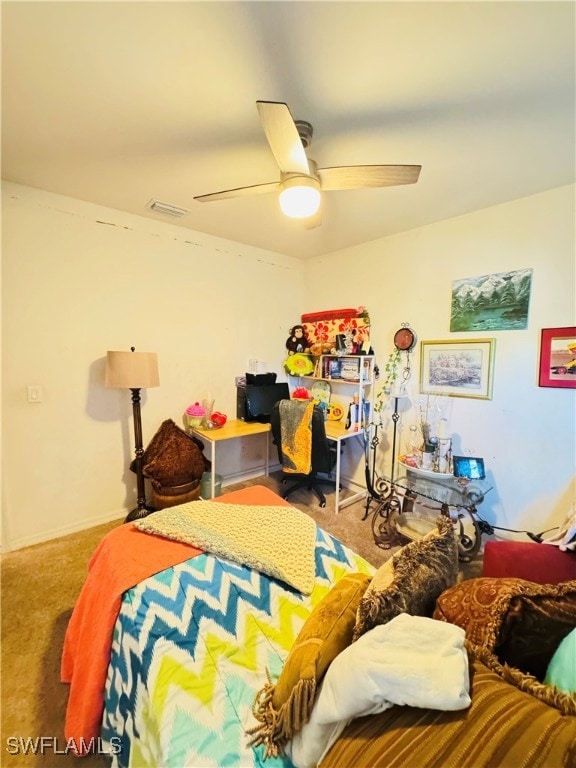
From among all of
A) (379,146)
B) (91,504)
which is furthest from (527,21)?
(91,504)

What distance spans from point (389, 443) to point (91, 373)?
2719 mm

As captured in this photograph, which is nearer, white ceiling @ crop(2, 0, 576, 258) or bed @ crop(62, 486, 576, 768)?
bed @ crop(62, 486, 576, 768)

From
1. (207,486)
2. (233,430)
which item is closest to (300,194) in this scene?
(233,430)

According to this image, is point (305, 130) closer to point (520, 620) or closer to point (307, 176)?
point (307, 176)

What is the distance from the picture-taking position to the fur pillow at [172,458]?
8.54 ft

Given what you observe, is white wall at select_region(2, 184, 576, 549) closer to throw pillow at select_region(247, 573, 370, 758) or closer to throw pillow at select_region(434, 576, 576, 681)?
throw pillow at select_region(434, 576, 576, 681)

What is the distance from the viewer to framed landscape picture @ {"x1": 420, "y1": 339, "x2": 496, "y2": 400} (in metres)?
2.36

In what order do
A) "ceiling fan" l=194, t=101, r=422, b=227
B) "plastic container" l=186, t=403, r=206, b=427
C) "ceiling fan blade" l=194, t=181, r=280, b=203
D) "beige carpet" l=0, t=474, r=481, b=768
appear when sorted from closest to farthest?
"beige carpet" l=0, t=474, r=481, b=768 < "ceiling fan" l=194, t=101, r=422, b=227 < "ceiling fan blade" l=194, t=181, r=280, b=203 < "plastic container" l=186, t=403, r=206, b=427

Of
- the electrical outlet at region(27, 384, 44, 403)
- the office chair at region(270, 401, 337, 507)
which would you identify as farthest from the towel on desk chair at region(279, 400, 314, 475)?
the electrical outlet at region(27, 384, 44, 403)

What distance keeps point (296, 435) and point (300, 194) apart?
188cm

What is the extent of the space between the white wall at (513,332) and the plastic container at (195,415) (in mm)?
1939

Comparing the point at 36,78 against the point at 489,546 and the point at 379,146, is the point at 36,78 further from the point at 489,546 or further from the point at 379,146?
the point at 489,546

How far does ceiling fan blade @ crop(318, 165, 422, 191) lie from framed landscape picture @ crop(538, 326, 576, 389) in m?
1.47

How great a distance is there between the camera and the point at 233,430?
2928mm
